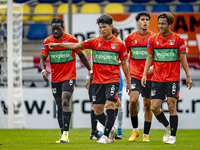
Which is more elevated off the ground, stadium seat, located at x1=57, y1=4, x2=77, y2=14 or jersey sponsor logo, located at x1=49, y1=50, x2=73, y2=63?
stadium seat, located at x1=57, y1=4, x2=77, y2=14

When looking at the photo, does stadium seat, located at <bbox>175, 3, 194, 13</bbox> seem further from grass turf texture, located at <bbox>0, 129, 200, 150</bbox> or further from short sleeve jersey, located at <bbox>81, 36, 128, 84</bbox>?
short sleeve jersey, located at <bbox>81, 36, 128, 84</bbox>

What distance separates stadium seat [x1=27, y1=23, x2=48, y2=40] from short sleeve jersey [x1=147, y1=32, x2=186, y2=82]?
807cm

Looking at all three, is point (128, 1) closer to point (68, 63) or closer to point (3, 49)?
point (3, 49)

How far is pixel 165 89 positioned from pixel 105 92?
3.13 feet

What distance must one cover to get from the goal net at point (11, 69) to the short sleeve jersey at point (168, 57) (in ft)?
19.2

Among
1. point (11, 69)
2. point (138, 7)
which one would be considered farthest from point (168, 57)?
point (138, 7)

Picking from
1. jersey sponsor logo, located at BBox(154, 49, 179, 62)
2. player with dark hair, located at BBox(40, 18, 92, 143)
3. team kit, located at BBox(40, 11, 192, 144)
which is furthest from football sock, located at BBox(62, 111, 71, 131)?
jersey sponsor logo, located at BBox(154, 49, 179, 62)

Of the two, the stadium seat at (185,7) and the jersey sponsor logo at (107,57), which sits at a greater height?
the stadium seat at (185,7)

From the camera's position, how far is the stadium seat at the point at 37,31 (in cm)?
1369

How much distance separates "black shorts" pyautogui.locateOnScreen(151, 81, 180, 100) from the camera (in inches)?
233

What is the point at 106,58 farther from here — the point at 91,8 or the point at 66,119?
the point at 91,8

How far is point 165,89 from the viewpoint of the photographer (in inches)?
239

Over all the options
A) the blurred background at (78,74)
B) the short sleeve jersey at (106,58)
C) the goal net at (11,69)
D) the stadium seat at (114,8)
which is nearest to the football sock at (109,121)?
the short sleeve jersey at (106,58)

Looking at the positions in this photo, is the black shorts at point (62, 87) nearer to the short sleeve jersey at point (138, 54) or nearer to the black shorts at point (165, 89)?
the short sleeve jersey at point (138, 54)
